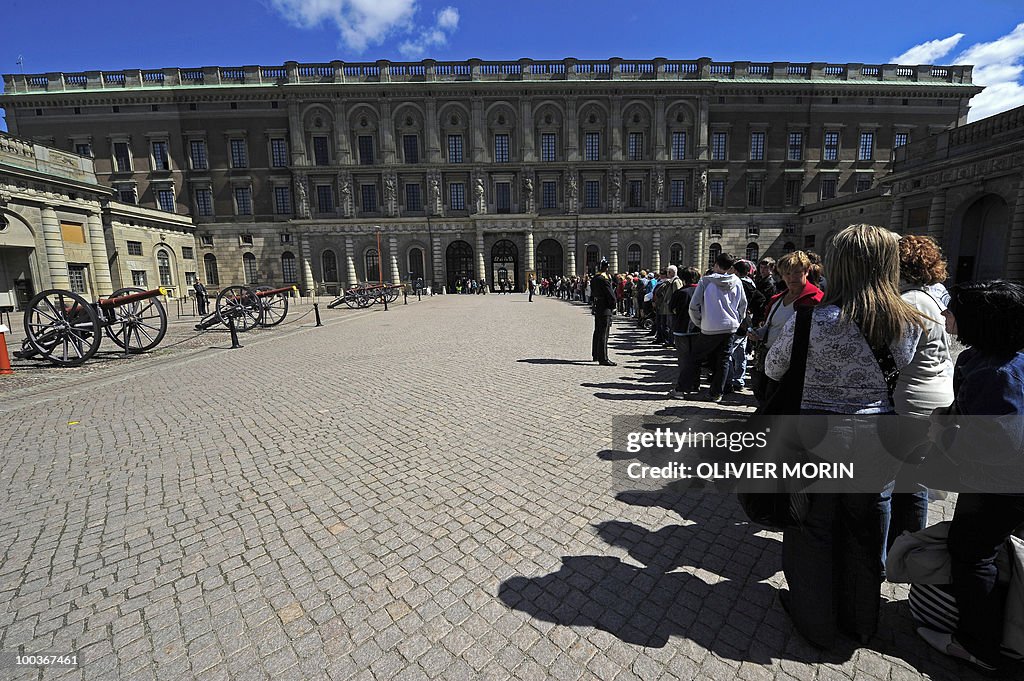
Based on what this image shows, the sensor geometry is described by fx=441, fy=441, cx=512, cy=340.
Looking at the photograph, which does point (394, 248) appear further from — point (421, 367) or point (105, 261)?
point (421, 367)

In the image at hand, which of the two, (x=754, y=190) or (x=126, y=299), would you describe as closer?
(x=126, y=299)

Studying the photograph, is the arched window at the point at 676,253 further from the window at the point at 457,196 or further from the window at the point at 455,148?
the window at the point at 455,148

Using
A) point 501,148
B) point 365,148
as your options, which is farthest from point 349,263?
point 501,148

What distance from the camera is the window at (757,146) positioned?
44219mm

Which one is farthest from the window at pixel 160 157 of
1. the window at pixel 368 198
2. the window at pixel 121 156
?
the window at pixel 368 198

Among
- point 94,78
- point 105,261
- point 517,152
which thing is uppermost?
point 94,78

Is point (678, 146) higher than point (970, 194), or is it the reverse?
point (678, 146)

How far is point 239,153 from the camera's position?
43.5 meters

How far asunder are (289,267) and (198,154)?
544 inches

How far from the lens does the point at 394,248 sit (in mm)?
43750

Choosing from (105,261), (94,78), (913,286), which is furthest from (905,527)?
(94,78)

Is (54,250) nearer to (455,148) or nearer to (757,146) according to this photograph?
(455,148)

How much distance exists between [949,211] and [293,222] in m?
47.8

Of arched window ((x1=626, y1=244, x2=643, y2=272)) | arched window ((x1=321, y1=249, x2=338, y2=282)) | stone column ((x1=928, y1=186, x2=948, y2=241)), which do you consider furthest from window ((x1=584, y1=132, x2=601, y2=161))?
stone column ((x1=928, y1=186, x2=948, y2=241))
